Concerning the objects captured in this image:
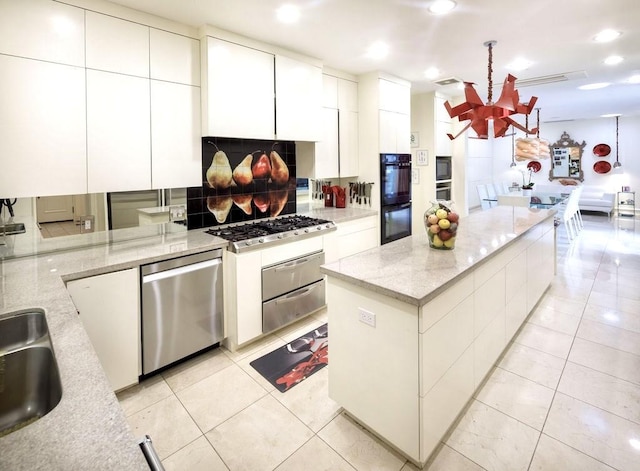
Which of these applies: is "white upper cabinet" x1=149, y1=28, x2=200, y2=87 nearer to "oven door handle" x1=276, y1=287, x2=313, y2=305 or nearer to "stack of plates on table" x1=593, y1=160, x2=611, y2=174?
"oven door handle" x1=276, y1=287, x2=313, y2=305

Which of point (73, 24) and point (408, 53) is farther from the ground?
point (408, 53)

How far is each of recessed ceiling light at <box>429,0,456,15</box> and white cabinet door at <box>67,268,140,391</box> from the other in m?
2.71

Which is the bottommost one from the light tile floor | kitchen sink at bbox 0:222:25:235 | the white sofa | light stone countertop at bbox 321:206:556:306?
the light tile floor

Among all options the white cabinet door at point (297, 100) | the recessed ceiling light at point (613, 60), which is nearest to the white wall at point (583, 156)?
the recessed ceiling light at point (613, 60)

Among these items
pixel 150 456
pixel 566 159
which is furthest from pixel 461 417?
pixel 566 159

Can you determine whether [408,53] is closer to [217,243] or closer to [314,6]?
[314,6]

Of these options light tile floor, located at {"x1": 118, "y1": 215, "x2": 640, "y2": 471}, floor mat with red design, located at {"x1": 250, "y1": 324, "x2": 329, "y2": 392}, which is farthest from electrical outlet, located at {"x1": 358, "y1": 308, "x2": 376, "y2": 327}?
floor mat with red design, located at {"x1": 250, "y1": 324, "x2": 329, "y2": 392}

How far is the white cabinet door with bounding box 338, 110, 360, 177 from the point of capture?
421 cm

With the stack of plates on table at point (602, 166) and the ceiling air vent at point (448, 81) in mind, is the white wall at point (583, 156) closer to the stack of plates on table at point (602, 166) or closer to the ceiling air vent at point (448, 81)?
the stack of plates on table at point (602, 166)

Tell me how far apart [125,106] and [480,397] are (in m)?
3.07

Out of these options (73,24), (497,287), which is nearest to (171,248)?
(73,24)

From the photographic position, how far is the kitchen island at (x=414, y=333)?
1640mm

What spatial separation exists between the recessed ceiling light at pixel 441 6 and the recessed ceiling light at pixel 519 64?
169 centimetres

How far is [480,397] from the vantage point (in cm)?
222
